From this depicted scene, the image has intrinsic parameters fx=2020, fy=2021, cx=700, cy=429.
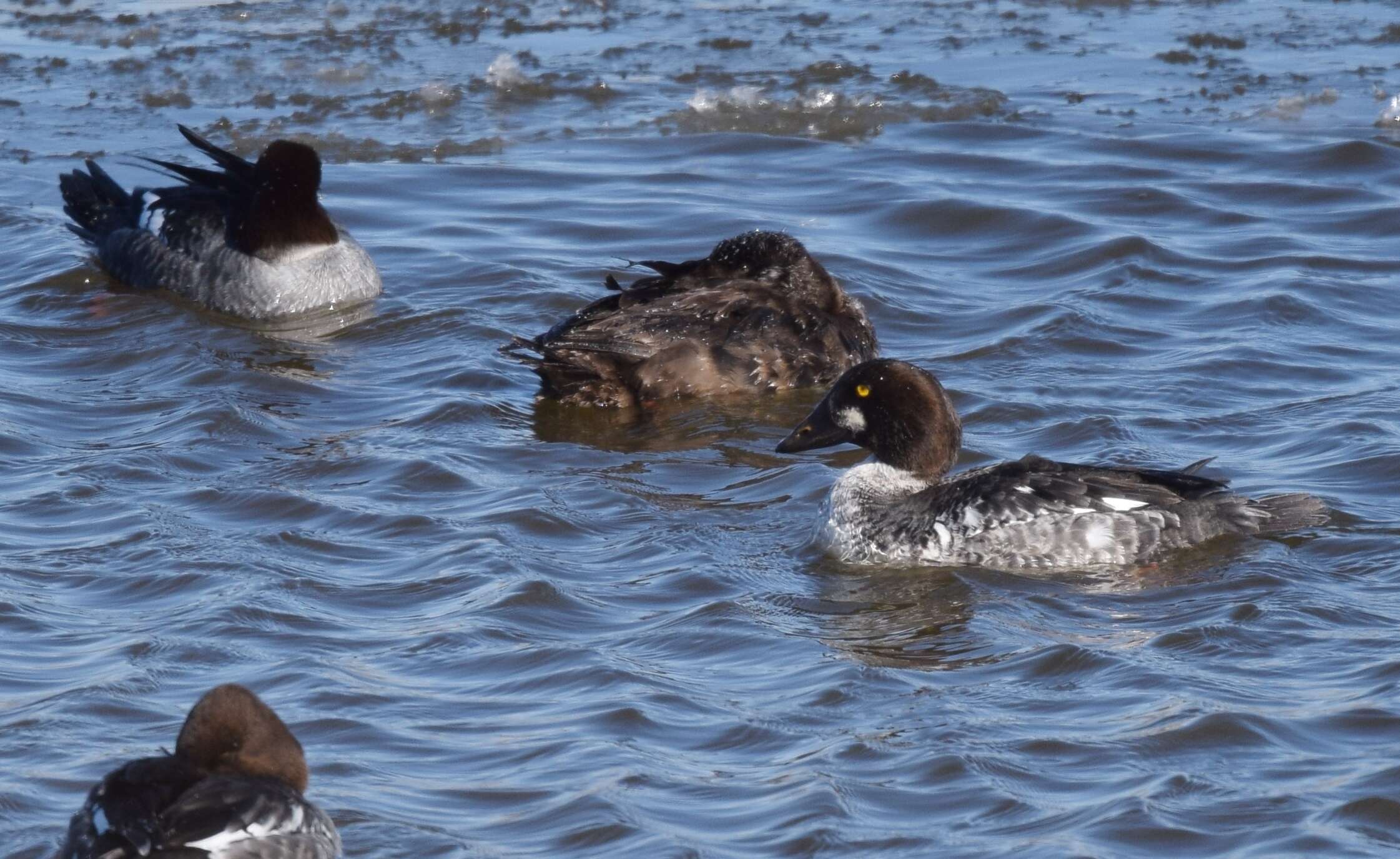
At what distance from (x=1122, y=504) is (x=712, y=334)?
2.75m

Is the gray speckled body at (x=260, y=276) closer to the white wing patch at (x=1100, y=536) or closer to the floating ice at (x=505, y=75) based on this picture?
the floating ice at (x=505, y=75)

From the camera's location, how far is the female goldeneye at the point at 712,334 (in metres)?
9.88

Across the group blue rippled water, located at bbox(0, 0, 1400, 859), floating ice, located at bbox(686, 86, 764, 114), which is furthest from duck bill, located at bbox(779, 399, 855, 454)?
floating ice, located at bbox(686, 86, 764, 114)

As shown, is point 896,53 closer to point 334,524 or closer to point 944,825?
point 334,524

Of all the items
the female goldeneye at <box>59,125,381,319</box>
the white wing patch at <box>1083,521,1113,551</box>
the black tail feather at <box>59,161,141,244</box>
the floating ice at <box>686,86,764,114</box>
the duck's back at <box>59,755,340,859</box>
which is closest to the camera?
the duck's back at <box>59,755,340,859</box>

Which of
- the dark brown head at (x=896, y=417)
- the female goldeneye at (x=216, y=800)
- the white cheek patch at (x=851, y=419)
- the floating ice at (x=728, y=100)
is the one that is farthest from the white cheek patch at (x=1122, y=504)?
the floating ice at (x=728, y=100)

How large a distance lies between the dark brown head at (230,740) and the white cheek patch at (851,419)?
3.81m

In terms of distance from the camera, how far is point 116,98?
578 inches

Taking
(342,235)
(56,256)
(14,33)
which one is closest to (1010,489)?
(342,235)

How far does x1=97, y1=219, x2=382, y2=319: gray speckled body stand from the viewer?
37.9ft

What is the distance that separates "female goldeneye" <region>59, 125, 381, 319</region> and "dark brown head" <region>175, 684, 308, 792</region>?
6431 mm

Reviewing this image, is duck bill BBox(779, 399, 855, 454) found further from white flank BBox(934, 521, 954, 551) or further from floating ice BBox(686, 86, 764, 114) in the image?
floating ice BBox(686, 86, 764, 114)

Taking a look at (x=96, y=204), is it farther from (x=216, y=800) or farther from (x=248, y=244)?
(x=216, y=800)

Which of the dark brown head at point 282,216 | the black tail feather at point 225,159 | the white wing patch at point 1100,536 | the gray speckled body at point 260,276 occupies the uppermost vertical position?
the black tail feather at point 225,159
